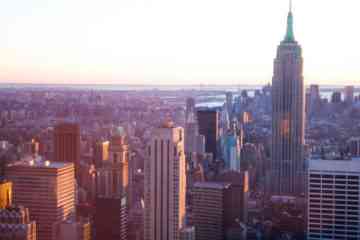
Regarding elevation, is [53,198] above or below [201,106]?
below

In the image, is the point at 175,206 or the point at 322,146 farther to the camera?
the point at 322,146

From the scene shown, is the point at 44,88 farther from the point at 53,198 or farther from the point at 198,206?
the point at 198,206

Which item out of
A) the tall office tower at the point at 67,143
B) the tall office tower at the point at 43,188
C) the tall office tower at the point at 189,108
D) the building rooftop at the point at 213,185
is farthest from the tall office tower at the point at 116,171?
the building rooftop at the point at 213,185

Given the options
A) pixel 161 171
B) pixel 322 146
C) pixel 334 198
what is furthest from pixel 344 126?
pixel 161 171

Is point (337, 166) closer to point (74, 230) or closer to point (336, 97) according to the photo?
point (336, 97)

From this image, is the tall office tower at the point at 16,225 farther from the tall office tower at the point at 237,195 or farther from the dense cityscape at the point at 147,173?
the tall office tower at the point at 237,195

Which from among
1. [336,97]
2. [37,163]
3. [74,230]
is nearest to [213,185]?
[336,97]
